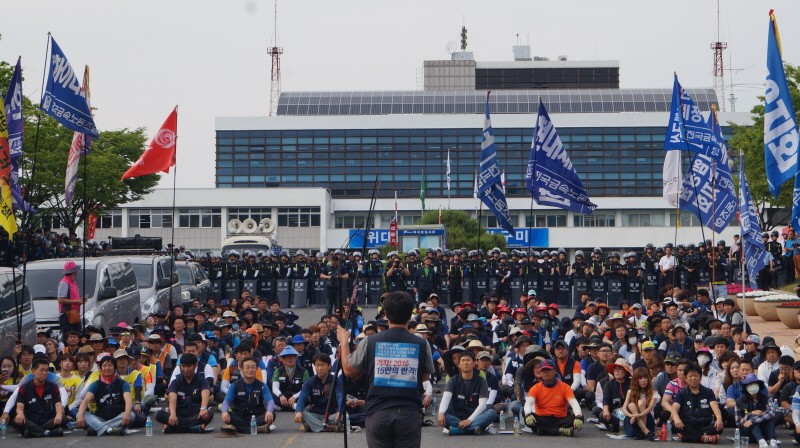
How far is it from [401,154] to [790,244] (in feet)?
174

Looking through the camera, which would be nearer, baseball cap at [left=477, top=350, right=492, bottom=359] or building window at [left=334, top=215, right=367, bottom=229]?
baseball cap at [left=477, top=350, right=492, bottom=359]

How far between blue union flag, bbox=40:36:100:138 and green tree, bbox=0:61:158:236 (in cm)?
1416

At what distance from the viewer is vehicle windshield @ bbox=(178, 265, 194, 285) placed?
2893 cm

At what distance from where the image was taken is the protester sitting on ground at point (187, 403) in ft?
46.7

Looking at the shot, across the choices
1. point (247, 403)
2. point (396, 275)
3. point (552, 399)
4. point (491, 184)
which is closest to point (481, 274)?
point (396, 275)

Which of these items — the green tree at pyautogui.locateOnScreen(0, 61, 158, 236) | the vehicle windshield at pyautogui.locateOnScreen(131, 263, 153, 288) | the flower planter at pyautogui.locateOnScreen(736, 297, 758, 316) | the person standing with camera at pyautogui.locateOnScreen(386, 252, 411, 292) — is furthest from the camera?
the green tree at pyautogui.locateOnScreen(0, 61, 158, 236)

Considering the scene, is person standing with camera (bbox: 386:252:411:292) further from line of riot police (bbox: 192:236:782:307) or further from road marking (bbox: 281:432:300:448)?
road marking (bbox: 281:432:300:448)

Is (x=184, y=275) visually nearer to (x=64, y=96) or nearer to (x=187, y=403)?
(x=64, y=96)

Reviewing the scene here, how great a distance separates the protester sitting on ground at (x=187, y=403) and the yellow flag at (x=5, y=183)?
12.2 ft

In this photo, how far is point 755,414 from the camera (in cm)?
1348

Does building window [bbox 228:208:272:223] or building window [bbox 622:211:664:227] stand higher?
building window [bbox 228:208:272:223]

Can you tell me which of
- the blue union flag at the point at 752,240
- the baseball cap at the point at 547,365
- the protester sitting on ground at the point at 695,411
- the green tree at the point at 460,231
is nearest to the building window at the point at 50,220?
the green tree at the point at 460,231

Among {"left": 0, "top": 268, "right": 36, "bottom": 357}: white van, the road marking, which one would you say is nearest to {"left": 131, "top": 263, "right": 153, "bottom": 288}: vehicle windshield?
{"left": 0, "top": 268, "right": 36, "bottom": 357}: white van

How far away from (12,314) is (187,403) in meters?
3.52
